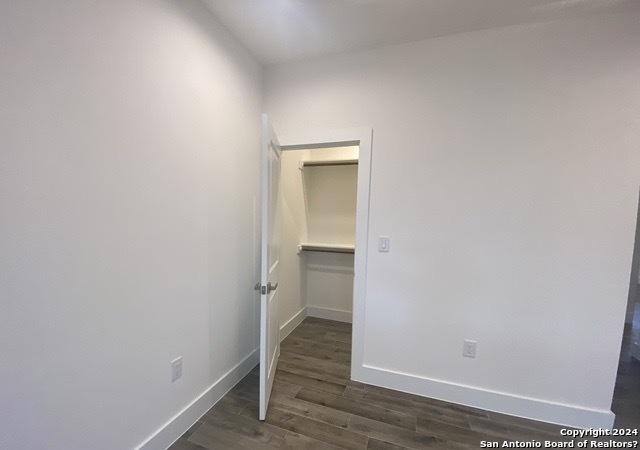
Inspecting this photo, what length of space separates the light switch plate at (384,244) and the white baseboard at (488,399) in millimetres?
970

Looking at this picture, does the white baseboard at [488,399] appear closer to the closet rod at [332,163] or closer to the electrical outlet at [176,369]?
the electrical outlet at [176,369]

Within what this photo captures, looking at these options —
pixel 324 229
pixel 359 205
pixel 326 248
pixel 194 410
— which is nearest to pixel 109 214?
pixel 194 410

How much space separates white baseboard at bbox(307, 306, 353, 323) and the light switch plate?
5.26 ft

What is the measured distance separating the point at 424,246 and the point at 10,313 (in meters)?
2.13

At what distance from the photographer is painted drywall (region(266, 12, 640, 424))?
5.23 ft

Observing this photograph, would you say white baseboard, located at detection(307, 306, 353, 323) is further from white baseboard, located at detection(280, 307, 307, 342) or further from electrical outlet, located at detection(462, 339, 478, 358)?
electrical outlet, located at detection(462, 339, 478, 358)

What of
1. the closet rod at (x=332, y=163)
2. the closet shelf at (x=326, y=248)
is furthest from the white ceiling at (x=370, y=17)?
the closet shelf at (x=326, y=248)

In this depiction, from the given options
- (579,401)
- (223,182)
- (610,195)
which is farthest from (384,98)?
(579,401)

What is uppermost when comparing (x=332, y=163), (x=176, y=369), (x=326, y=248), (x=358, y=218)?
(x=332, y=163)

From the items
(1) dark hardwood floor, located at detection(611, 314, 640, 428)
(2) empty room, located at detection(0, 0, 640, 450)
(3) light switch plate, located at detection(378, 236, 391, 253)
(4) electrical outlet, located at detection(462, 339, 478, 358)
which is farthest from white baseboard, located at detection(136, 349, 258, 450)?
(1) dark hardwood floor, located at detection(611, 314, 640, 428)

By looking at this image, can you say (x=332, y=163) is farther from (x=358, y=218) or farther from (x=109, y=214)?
(x=109, y=214)

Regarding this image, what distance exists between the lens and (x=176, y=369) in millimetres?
1544

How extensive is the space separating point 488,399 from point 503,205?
1380 mm

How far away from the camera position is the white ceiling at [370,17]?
1521mm
